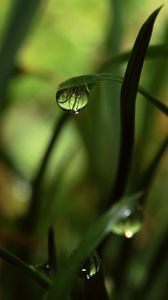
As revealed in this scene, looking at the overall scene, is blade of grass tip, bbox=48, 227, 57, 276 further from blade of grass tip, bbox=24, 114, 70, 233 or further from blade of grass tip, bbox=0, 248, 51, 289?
blade of grass tip, bbox=24, 114, 70, 233

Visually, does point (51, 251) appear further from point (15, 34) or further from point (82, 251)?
point (15, 34)

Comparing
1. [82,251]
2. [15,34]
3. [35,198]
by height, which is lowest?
[82,251]

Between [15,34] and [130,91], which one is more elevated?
[15,34]

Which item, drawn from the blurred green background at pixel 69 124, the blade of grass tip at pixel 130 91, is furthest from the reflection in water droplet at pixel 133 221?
the blurred green background at pixel 69 124

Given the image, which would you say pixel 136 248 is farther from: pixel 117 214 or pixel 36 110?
pixel 36 110

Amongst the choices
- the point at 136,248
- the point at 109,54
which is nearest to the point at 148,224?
the point at 136,248

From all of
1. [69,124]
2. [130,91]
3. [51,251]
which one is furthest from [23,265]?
[69,124]

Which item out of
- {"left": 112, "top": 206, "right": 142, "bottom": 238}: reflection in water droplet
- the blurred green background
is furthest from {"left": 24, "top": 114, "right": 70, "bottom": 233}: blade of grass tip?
{"left": 112, "top": 206, "right": 142, "bottom": 238}: reflection in water droplet
